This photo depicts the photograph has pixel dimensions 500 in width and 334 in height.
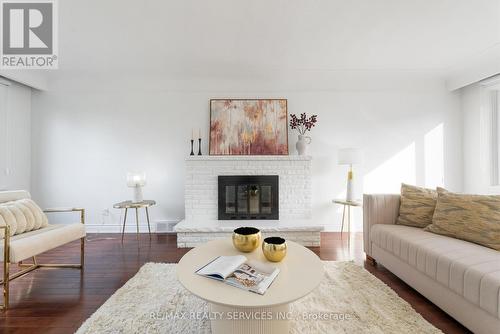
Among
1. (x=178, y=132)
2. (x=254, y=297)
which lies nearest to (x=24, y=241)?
(x=254, y=297)

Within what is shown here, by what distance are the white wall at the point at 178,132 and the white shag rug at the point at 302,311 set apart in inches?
75.6

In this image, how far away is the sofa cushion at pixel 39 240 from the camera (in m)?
1.87

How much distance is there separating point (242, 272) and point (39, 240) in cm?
188

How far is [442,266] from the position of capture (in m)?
1.66

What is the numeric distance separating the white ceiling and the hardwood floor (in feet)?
8.37

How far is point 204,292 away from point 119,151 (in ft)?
11.4

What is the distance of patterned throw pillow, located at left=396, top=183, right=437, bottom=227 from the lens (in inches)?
92.5

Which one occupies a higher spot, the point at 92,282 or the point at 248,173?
the point at 248,173

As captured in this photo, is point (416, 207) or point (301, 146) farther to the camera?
point (301, 146)

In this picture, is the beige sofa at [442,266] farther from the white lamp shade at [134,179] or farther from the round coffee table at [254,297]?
the white lamp shade at [134,179]

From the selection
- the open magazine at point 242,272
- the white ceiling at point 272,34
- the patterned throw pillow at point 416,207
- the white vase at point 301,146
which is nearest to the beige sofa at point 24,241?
the open magazine at point 242,272

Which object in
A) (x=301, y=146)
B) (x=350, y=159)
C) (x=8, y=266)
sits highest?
(x=301, y=146)

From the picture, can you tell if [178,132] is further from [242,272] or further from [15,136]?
[242,272]

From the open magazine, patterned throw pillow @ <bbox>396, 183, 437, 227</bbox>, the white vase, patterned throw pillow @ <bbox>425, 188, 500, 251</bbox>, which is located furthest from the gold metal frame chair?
patterned throw pillow @ <bbox>425, 188, 500, 251</bbox>
